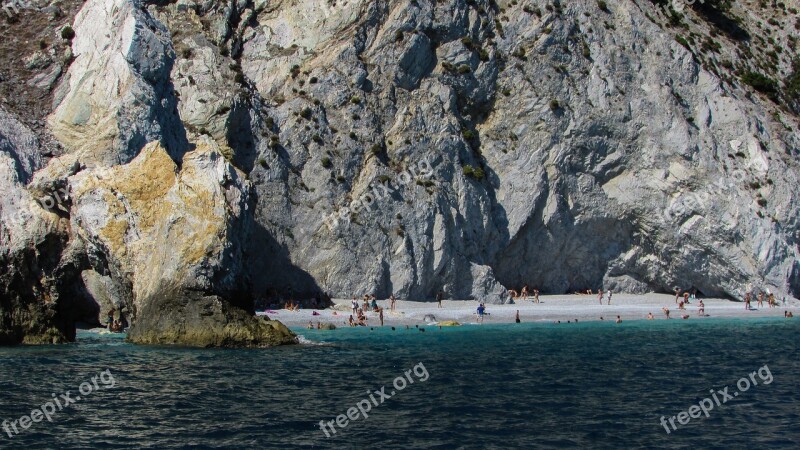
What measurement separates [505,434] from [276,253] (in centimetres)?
3287

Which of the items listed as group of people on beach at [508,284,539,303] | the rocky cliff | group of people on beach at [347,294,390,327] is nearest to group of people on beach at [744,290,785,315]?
the rocky cliff

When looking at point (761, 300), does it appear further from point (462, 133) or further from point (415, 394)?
point (415, 394)

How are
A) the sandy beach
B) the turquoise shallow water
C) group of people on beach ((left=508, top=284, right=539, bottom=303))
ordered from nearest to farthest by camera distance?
the turquoise shallow water, the sandy beach, group of people on beach ((left=508, top=284, right=539, bottom=303))

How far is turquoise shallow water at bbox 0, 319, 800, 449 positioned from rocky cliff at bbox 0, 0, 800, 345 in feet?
46.8

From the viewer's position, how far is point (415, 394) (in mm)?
22250

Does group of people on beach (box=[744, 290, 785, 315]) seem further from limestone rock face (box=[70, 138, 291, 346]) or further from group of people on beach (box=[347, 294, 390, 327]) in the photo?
limestone rock face (box=[70, 138, 291, 346])

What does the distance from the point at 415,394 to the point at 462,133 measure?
3557 cm

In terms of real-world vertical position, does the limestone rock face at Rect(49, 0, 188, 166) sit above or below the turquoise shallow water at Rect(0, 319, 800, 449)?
→ above

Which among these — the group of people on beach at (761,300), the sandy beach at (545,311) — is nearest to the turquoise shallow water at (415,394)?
the sandy beach at (545,311)

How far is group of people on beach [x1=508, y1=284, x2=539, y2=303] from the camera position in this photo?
2066 inches

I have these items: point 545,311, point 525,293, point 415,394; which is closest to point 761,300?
point 545,311

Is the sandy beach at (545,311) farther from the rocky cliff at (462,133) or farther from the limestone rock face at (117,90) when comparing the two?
the limestone rock face at (117,90)

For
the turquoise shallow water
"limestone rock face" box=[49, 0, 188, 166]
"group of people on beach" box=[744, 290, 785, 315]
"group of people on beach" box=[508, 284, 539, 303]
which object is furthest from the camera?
"group of people on beach" box=[508, 284, 539, 303]

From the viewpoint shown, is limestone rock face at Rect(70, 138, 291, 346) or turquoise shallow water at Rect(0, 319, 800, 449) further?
limestone rock face at Rect(70, 138, 291, 346)
